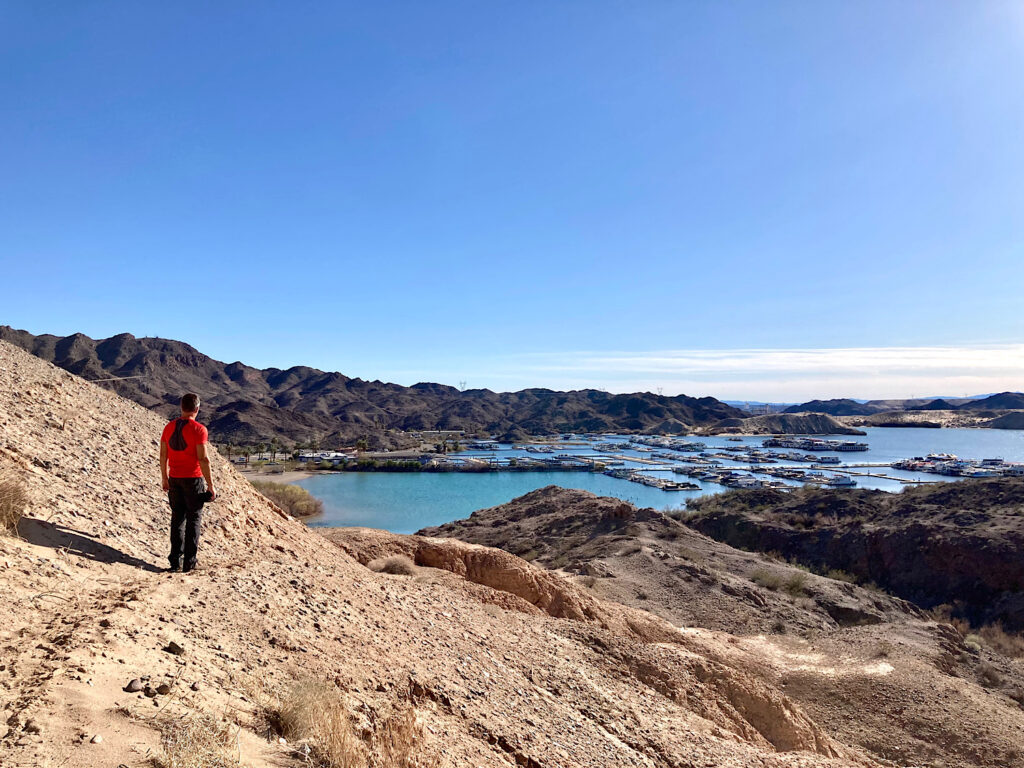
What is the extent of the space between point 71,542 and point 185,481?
1.00m

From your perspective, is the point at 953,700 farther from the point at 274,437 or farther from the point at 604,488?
the point at 274,437

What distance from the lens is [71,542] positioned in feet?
17.5

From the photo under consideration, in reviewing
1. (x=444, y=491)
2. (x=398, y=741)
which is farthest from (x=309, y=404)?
(x=398, y=741)

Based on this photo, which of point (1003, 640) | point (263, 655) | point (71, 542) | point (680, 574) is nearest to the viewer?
point (263, 655)

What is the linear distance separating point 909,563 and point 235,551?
3748cm

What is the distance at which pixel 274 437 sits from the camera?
3546 inches

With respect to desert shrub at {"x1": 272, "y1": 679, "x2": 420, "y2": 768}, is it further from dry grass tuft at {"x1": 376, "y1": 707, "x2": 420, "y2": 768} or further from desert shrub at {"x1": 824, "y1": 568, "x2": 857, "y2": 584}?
desert shrub at {"x1": 824, "y1": 568, "x2": 857, "y2": 584}

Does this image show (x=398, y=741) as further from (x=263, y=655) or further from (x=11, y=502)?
(x=11, y=502)

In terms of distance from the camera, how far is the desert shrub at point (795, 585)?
24.3 m

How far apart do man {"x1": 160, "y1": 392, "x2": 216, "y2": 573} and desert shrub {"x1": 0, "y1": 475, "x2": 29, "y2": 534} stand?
1076mm

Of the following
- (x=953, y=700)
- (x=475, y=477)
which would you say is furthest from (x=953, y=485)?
(x=475, y=477)

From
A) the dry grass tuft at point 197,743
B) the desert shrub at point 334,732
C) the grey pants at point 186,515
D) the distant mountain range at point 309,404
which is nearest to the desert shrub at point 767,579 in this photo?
the desert shrub at point 334,732

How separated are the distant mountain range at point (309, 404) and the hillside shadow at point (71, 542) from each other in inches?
2756

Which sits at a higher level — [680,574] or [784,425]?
[784,425]
